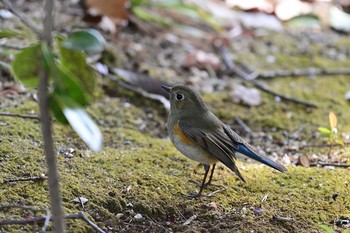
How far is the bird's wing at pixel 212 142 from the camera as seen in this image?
3291mm

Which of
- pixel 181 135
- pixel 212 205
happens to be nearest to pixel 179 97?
pixel 181 135

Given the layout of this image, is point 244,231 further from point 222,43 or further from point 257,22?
point 257,22

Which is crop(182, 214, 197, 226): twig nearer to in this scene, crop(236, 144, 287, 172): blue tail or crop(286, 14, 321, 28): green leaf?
crop(236, 144, 287, 172): blue tail

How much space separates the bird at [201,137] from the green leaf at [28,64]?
122 cm

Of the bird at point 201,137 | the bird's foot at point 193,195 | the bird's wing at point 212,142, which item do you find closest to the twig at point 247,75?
the bird at point 201,137

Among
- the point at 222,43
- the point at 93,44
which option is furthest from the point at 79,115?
the point at 222,43

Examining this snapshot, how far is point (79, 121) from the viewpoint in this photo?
82.0 inches

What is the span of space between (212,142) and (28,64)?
54.2 inches

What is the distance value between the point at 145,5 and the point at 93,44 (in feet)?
12.7

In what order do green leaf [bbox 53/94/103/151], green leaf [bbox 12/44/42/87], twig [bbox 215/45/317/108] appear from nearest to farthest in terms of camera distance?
green leaf [bbox 53/94/103/151]
green leaf [bbox 12/44/42/87]
twig [bbox 215/45/317/108]

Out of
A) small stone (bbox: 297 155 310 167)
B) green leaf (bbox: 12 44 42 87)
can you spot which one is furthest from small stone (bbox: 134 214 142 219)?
small stone (bbox: 297 155 310 167)

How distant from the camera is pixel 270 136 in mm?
4457

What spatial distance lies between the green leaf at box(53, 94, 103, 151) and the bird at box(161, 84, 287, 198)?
1274 millimetres

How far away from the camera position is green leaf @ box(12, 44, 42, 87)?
216 cm
